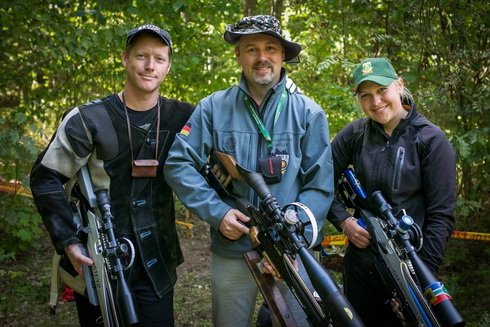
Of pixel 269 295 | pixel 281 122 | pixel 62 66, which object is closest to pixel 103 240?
pixel 269 295

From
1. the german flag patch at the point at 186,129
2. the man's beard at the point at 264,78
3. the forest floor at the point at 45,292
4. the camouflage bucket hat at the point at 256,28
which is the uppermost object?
the camouflage bucket hat at the point at 256,28

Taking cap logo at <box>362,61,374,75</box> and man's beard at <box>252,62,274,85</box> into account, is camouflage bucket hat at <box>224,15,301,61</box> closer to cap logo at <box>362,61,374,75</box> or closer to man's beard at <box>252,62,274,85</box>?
man's beard at <box>252,62,274,85</box>

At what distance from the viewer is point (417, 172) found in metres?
3.11

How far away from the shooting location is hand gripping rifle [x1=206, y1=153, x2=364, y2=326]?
2389 millimetres

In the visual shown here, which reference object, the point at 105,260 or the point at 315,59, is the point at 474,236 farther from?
the point at 105,260

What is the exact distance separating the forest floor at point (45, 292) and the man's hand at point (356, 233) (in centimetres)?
232

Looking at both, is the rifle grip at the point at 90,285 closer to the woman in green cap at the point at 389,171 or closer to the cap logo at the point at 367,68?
the woman in green cap at the point at 389,171

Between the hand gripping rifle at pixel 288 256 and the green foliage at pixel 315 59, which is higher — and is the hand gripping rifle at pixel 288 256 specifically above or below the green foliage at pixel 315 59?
below

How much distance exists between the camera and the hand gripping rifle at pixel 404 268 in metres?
2.66

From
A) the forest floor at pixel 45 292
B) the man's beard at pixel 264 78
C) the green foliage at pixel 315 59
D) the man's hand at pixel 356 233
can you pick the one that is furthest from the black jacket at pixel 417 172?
the forest floor at pixel 45 292

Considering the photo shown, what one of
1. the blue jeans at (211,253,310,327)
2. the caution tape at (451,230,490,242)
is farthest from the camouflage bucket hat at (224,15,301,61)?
the caution tape at (451,230,490,242)

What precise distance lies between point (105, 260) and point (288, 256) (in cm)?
121

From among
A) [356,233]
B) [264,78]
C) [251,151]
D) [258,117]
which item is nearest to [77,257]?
[251,151]

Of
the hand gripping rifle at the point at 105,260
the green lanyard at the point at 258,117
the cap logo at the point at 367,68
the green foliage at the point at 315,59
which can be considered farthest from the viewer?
the green foliage at the point at 315,59
